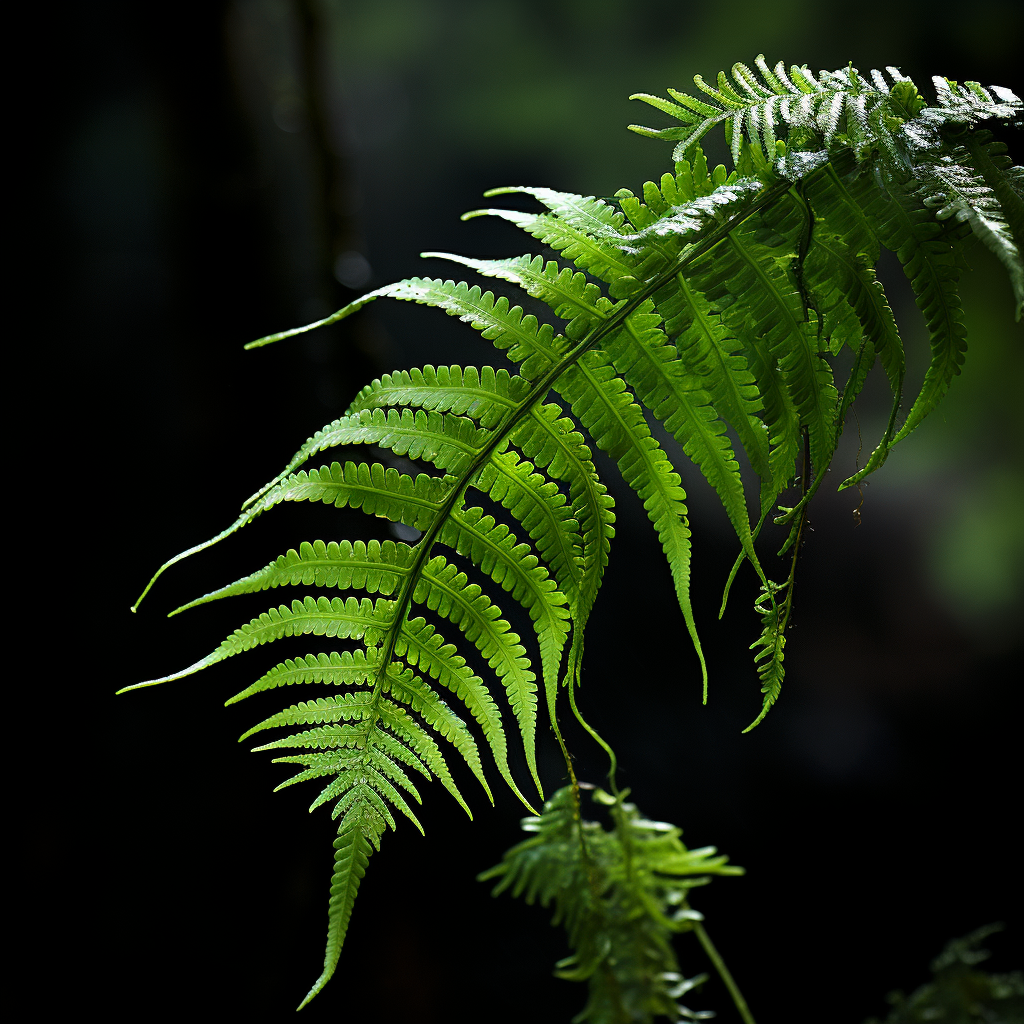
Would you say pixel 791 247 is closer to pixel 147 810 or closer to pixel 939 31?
pixel 939 31

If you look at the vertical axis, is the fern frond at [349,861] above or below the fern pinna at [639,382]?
below

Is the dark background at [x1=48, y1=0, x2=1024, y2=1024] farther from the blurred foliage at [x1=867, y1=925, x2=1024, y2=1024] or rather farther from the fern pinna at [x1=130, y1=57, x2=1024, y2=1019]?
→ the fern pinna at [x1=130, y1=57, x2=1024, y2=1019]

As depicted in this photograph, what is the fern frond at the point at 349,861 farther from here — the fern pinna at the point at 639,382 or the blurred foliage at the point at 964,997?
the blurred foliage at the point at 964,997

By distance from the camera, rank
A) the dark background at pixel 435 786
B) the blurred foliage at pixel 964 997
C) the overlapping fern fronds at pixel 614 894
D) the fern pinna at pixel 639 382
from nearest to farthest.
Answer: the fern pinna at pixel 639 382, the overlapping fern fronds at pixel 614 894, the blurred foliage at pixel 964 997, the dark background at pixel 435 786

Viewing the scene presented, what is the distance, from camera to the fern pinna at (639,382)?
49cm

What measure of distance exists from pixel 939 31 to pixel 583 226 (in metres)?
1.46

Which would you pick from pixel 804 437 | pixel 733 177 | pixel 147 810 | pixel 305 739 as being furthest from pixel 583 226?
pixel 147 810

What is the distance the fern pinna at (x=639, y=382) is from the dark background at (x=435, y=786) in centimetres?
91

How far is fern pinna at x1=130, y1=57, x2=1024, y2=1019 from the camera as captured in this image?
1.61ft

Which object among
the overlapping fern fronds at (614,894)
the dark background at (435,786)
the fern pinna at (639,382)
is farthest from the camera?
the dark background at (435,786)

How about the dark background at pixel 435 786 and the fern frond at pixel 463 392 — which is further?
the dark background at pixel 435 786

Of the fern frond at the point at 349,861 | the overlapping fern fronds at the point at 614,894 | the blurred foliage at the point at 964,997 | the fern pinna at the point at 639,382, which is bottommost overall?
the blurred foliage at the point at 964,997

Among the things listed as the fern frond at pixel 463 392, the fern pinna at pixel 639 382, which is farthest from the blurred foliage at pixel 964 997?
the fern frond at pixel 463 392

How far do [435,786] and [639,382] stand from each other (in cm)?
120
